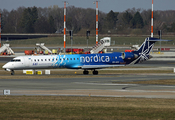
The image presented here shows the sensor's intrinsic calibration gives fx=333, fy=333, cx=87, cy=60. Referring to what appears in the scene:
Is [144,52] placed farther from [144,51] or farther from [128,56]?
[128,56]

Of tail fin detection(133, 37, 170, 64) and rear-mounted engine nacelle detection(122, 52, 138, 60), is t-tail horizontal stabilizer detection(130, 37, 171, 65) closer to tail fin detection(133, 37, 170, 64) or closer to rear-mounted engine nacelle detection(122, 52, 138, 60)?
tail fin detection(133, 37, 170, 64)

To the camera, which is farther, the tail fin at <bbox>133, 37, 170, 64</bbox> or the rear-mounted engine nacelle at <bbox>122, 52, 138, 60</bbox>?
the tail fin at <bbox>133, 37, 170, 64</bbox>

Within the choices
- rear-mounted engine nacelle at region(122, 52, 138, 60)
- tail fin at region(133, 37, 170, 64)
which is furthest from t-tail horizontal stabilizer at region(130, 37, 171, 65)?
rear-mounted engine nacelle at region(122, 52, 138, 60)

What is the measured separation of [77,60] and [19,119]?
3274 centimetres

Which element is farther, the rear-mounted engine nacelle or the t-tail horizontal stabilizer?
the t-tail horizontal stabilizer

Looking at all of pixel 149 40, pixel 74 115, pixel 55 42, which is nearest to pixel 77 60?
pixel 149 40

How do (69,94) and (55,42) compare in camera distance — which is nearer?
(69,94)

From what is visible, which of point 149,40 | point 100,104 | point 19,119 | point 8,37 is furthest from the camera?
point 8,37

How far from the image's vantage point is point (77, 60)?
162 ft

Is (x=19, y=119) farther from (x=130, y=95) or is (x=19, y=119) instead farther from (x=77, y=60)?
(x=77, y=60)

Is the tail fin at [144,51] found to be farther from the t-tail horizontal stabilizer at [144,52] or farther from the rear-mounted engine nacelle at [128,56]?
the rear-mounted engine nacelle at [128,56]

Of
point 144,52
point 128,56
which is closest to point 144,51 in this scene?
point 144,52

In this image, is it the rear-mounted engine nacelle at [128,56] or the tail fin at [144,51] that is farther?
the tail fin at [144,51]

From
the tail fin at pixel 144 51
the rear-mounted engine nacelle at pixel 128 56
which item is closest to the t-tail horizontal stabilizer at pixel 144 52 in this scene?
the tail fin at pixel 144 51
